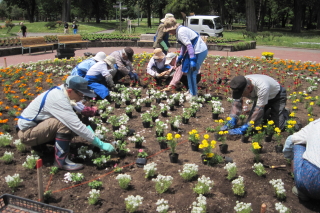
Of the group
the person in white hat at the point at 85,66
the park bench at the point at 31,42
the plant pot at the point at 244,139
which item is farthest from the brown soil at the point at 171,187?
the park bench at the point at 31,42

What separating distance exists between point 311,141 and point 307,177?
0.39m

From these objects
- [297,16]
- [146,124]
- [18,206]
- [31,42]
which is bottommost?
[18,206]

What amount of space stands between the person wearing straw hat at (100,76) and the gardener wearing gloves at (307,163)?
4.69m

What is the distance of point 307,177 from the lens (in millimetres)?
3445

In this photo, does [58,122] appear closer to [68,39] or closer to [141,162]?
[141,162]

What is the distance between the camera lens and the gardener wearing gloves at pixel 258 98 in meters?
5.01

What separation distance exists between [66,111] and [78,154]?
0.85 meters

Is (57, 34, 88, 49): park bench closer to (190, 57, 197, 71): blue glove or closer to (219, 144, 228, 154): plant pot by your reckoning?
(190, 57, 197, 71): blue glove

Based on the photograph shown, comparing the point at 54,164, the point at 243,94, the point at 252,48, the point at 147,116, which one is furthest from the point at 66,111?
the point at 252,48

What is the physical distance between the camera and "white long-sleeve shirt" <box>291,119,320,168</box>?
342 cm

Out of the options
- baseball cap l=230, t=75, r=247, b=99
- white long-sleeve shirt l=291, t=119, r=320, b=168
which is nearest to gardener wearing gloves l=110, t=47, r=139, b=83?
baseball cap l=230, t=75, r=247, b=99

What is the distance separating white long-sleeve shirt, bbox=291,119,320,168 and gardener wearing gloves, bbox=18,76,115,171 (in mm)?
2613

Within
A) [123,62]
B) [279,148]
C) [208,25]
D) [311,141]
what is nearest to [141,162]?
[279,148]

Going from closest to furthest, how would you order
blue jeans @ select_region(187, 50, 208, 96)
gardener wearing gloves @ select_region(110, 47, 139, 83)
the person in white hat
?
blue jeans @ select_region(187, 50, 208, 96), the person in white hat, gardener wearing gloves @ select_region(110, 47, 139, 83)
